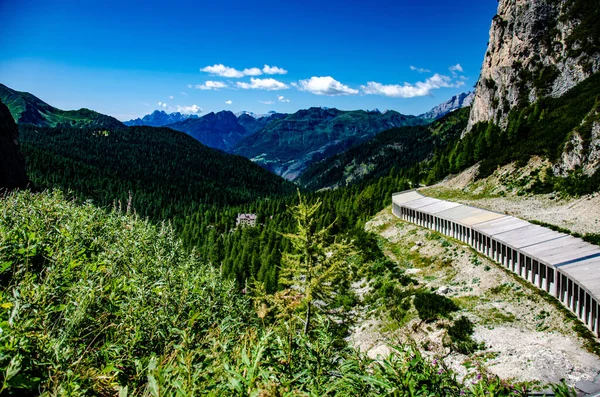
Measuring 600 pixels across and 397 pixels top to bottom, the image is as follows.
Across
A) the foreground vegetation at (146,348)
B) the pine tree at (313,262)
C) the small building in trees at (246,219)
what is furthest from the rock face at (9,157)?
the foreground vegetation at (146,348)

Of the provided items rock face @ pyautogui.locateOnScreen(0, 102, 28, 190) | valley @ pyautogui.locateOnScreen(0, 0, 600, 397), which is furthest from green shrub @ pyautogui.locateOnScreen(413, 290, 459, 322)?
rock face @ pyautogui.locateOnScreen(0, 102, 28, 190)

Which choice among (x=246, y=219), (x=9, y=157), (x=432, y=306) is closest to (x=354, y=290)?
(x=432, y=306)

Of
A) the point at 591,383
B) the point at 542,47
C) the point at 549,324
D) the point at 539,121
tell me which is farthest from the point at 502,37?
the point at 591,383

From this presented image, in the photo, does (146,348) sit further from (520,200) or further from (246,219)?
(246,219)

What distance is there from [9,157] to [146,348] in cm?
13969

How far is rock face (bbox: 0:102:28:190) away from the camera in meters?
109

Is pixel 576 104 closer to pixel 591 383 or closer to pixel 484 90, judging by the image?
pixel 484 90

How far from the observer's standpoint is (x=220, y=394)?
200 inches

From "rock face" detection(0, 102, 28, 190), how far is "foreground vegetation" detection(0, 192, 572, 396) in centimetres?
12133

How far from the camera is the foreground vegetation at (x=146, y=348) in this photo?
16.7ft

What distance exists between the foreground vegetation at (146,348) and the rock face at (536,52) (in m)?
90.7

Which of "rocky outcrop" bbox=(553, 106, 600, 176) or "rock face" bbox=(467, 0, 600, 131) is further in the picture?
"rock face" bbox=(467, 0, 600, 131)

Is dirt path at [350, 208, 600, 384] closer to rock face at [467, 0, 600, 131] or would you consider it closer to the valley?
the valley

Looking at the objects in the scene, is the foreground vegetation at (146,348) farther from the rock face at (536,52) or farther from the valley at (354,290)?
the rock face at (536,52)
